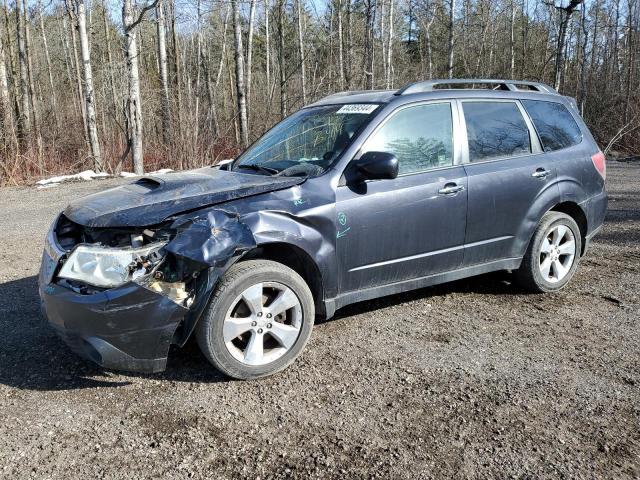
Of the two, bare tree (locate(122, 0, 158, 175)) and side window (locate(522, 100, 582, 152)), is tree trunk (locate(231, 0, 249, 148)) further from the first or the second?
side window (locate(522, 100, 582, 152))

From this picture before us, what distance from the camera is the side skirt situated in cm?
391

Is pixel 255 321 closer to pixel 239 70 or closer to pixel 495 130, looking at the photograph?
pixel 495 130

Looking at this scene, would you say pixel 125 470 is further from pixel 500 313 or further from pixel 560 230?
pixel 560 230

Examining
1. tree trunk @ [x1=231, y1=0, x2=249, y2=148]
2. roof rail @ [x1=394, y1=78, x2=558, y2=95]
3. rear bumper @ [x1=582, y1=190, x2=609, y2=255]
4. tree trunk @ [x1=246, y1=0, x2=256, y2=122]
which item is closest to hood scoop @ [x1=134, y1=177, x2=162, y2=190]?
roof rail @ [x1=394, y1=78, x2=558, y2=95]

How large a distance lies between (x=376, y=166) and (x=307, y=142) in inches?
33.4

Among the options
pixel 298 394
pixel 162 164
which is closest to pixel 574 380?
pixel 298 394

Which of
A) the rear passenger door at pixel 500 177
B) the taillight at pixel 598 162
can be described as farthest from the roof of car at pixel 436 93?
the taillight at pixel 598 162

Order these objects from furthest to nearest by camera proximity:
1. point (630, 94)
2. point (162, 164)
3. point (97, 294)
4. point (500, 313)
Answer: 1. point (630, 94)
2. point (162, 164)
3. point (500, 313)
4. point (97, 294)

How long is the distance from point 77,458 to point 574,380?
9.62 feet

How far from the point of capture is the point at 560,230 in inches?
199

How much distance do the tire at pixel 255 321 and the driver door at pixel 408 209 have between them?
18.6 inches

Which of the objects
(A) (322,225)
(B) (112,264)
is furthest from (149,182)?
(A) (322,225)

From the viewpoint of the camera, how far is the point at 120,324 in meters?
3.07

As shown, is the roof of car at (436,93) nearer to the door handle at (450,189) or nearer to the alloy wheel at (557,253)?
the door handle at (450,189)
